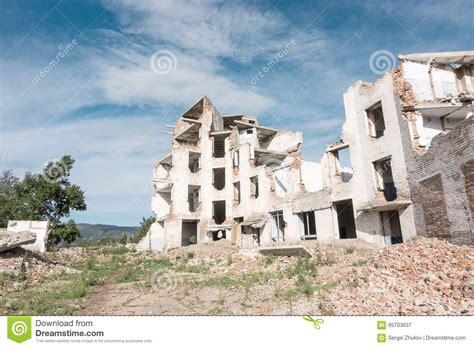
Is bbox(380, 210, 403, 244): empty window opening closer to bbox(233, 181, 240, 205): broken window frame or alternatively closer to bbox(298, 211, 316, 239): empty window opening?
bbox(298, 211, 316, 239): empty window opening

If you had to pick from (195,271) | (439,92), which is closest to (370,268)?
(195,271)

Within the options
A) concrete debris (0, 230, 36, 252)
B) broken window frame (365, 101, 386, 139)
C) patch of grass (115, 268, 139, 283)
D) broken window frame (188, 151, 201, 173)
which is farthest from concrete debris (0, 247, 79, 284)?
broken window frame (365, 101, 386, 139)

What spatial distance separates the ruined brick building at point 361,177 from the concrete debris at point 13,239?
1216 cm

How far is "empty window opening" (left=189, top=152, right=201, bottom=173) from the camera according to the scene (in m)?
28.8

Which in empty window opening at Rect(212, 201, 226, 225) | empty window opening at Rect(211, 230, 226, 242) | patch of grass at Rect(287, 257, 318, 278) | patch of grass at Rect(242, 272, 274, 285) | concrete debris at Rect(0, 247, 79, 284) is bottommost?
patch of grass at Rect(242, 272, 274, 285)

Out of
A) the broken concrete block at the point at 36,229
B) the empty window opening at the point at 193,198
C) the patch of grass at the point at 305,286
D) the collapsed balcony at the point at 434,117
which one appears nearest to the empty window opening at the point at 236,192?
the empty window opening at the point at 193,198

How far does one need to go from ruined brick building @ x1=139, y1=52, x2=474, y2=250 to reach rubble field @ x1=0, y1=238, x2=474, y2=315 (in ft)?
8.36

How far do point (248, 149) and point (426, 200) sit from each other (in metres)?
14.8

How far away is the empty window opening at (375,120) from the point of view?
17.0 meters

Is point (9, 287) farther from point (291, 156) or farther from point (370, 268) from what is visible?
point (291, 156)

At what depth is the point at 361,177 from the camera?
55.5 ft

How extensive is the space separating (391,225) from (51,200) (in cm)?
3354
